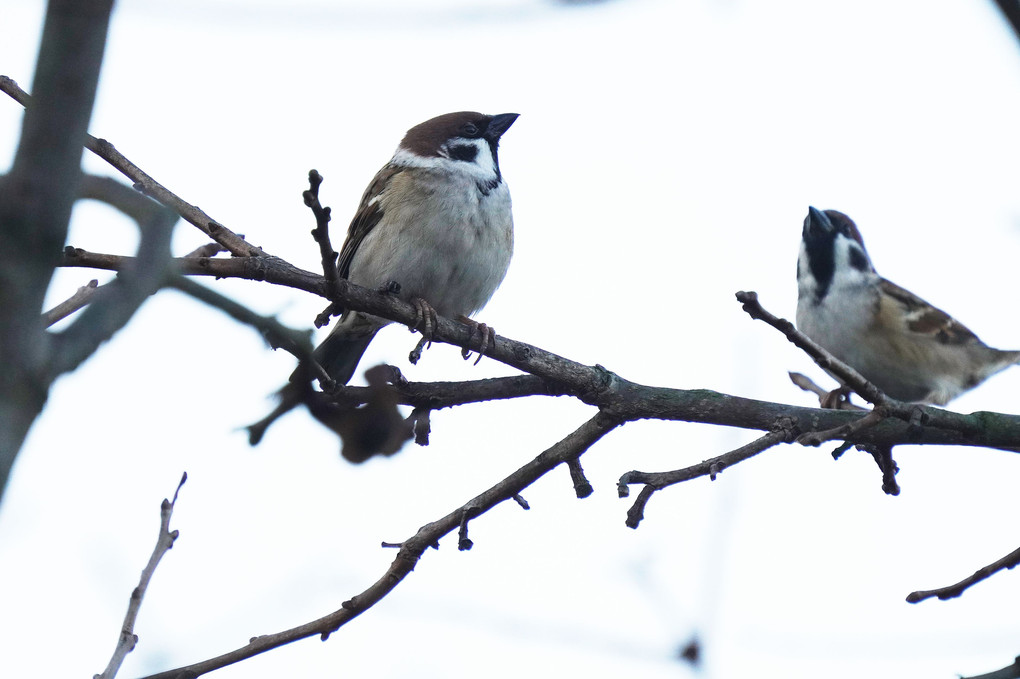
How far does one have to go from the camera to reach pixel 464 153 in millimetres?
5234

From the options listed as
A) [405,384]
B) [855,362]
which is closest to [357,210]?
[405,384]

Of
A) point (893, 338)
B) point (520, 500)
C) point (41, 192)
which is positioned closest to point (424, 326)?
point (520, 500)

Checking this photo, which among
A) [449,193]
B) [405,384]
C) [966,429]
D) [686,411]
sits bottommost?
[966,429]

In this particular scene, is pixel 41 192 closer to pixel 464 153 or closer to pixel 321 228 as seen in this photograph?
pixel 321 228

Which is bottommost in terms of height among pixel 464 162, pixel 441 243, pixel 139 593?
pixel 139 593

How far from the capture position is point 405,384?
3180 millimetres

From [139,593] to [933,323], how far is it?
4022 mm

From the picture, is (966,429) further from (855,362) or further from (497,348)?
(855,362)

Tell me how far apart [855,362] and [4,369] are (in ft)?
15.2

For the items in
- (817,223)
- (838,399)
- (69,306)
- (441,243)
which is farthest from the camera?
(817,223)

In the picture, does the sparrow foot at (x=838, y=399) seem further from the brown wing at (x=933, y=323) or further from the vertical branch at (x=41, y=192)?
the vertical branch at (x=41, y=192)

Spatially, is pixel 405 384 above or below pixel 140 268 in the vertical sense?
above

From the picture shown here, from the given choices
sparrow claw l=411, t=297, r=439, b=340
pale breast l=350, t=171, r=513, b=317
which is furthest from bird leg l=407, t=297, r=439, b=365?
Result: pale breast l=350, t=171, r=513, b=317

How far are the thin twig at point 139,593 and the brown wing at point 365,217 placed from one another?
238cm
